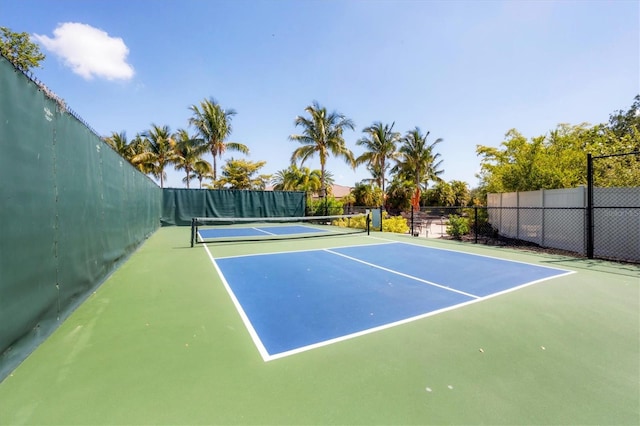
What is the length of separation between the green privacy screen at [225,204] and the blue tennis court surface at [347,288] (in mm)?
13299

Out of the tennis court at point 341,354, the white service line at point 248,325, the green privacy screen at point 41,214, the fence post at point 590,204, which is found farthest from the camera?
the fence post at point 590,204

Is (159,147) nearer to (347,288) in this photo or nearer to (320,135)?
(320,135)

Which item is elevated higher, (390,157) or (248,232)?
(390,157)

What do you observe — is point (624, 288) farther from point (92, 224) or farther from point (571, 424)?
point (92, 224)

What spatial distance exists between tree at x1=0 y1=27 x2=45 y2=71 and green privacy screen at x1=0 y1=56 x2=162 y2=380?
59.0 feet

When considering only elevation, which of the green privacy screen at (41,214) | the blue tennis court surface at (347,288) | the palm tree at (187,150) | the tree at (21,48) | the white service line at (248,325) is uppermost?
the tree at (21,48)

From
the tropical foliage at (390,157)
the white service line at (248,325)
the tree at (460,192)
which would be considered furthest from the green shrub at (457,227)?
the tree at (460,192)

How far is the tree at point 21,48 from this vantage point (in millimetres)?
15419

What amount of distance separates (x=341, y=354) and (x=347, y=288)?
2103mm

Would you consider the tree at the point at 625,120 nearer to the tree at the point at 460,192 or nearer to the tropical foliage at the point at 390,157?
the tropical foliage at the point at 390,157

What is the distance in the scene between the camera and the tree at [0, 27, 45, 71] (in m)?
15.4

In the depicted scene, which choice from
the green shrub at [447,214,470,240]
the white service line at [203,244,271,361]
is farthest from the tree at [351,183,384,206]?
the white service line at [203,244,271,361]

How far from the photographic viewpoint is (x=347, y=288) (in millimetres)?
4770

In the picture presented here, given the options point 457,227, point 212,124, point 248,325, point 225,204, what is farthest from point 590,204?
point 212,124
